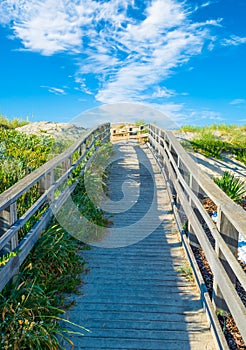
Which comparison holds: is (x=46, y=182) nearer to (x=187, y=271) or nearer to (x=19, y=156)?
(x=187, y=271)

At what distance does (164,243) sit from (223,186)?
4455 millimetres

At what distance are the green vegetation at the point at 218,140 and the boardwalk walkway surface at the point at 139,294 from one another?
407 inches

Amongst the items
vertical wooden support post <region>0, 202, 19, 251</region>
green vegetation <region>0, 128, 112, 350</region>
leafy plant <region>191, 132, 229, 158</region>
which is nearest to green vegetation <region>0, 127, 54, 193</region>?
green vegetation <region>0, 128, 112, 350</region>

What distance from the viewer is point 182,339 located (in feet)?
11.6

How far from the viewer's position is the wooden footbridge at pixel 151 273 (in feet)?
11.1

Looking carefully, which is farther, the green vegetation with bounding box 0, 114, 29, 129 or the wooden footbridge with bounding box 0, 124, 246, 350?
the green vegetation with bounding box 0, 114, 29, 129

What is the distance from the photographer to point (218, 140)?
18.3m

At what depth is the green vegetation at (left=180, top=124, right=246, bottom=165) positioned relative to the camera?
17.0 metres

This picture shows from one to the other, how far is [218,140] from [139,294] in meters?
15.0

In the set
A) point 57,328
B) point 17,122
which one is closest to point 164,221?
point 57,328

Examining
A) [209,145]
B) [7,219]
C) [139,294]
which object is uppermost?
[7,219]

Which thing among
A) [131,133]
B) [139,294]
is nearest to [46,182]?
[139,294]

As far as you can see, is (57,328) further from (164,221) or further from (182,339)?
(164,221)

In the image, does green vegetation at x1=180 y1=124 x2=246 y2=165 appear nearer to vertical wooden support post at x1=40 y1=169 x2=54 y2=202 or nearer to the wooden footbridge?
the wooden footbridge
